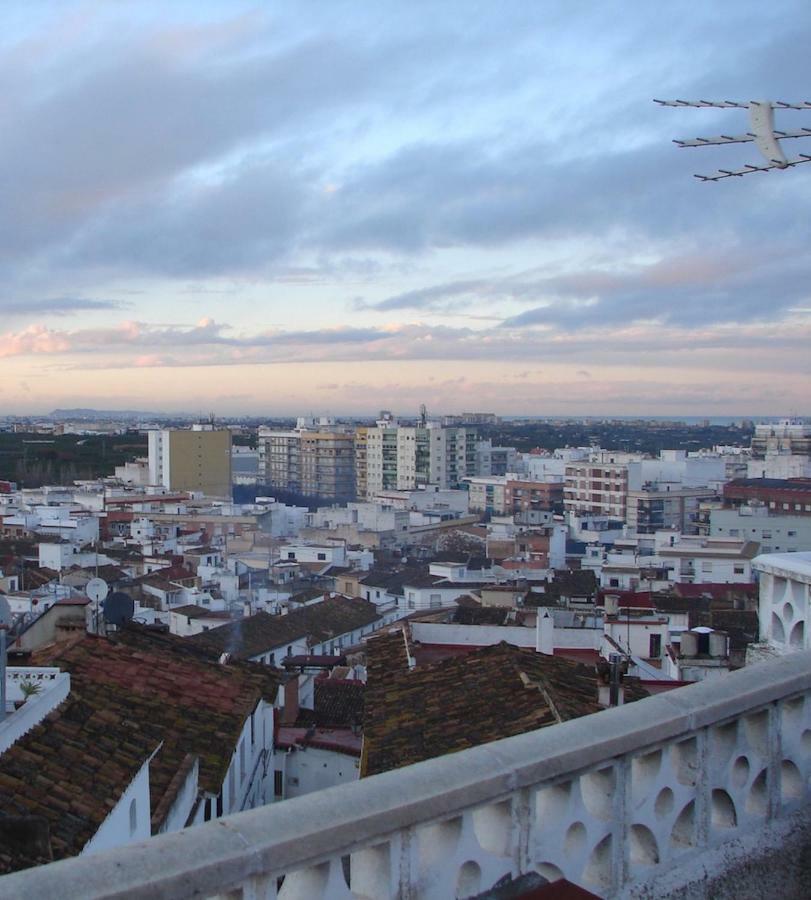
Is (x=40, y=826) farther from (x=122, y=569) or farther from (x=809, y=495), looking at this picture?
(x=809, y=495)

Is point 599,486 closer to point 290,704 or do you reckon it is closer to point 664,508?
point 664,508

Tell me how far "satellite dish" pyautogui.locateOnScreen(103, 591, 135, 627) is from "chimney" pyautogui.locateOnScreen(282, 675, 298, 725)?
11.0 feet

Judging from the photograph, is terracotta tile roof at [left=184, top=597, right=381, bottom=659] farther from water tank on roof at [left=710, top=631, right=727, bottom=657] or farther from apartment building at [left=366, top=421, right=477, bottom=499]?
apartment building at [left=366, top=421, right=477, bottom=499]

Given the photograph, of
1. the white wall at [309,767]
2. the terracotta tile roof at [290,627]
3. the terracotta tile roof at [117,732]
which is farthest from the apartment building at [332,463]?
the terracotta tile roof at [117,732]

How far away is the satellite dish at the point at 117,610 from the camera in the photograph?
45.2ft

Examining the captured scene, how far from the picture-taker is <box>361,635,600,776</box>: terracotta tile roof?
Result: 26.7 feet

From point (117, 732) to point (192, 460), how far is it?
85.9 m

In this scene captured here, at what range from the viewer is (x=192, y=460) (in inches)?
3669

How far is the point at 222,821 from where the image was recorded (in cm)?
215

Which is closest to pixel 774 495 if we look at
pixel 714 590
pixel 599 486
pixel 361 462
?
pixel 599 486

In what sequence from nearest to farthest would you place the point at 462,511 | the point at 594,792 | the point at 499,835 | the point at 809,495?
the point at 499,835 → the point at 594,792 → the point at 809,495 → the point at 462,511

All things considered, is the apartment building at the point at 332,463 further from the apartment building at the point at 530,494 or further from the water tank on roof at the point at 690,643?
the water tank on roof at the point at 690,643

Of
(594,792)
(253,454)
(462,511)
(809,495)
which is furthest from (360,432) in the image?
(594,792)

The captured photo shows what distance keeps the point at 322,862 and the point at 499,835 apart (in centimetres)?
52
